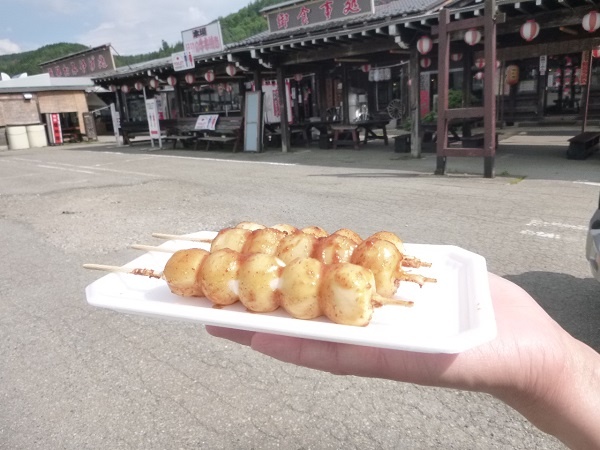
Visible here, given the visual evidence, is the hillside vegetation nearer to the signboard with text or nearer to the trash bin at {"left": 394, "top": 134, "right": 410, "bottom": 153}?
the signboard with text

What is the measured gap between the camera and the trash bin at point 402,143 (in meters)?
15.2

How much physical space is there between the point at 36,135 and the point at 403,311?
3322cm

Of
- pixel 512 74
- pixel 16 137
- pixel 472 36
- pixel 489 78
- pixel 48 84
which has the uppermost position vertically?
pixel 48 84

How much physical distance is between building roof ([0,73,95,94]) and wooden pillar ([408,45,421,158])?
86.0 ft

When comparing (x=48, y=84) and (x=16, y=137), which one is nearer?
(x=16, y=137)

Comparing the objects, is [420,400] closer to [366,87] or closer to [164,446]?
[164,446]

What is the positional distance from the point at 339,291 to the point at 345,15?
1606cm

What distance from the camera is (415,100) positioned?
1366 cm

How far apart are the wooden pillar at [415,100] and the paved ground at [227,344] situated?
Result: 362 centimetres

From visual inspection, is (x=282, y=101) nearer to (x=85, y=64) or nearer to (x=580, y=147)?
(x=580, y=147)

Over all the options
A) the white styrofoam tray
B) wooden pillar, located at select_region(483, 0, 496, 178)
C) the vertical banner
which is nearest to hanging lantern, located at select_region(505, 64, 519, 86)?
wooden pillar, located at select_region(483, 0, 496, 178)

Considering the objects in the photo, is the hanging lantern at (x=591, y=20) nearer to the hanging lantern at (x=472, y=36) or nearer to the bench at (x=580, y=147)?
the hanging lantern at (x=472, y=36)

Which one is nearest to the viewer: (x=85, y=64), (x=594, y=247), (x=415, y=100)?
(x=594, y=247)

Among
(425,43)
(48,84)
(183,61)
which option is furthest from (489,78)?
(48,84)
